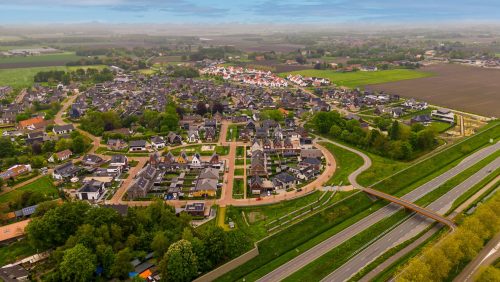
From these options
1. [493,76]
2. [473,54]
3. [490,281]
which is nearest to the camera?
[490,281]

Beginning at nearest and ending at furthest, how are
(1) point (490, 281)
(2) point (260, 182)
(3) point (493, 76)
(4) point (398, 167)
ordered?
(1) point (490, 281), (2) point (260, 182), (4) point (398, 167), (3) point (493, 76)

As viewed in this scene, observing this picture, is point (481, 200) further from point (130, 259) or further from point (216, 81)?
point (216, 81)

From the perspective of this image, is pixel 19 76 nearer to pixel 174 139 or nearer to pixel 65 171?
pixel 174 139

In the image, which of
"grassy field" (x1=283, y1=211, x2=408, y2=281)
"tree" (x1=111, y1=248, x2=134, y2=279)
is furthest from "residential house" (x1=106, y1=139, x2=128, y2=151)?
"grassy field" (x1=283, y1=211, x2=408, y2=281)

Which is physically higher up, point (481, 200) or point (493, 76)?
point (493, 76)

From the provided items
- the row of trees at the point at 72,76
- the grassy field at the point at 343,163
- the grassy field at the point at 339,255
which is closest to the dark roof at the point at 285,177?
the grassy field at the point at 343,163

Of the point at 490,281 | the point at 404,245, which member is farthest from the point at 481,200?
the point at 490,281
